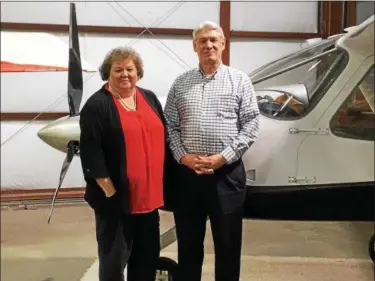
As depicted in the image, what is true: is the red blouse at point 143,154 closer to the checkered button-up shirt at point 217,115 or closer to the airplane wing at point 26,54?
the checkered button-up shirt at point 217,115

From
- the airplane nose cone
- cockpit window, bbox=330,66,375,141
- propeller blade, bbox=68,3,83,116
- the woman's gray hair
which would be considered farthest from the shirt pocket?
propeller blade, bbox=68,3,83,116

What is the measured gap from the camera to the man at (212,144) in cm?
199

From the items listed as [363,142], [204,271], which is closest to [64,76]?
[204,271]

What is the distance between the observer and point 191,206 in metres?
2.10

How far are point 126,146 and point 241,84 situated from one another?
0.54m

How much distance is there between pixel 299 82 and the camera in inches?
105

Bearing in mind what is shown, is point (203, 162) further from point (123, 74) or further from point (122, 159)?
point (123, 74)

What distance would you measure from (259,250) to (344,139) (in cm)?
177

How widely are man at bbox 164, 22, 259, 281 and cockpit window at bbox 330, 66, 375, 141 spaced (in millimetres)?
582

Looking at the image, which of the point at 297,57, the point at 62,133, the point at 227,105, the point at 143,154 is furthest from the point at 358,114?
the point at 62,133

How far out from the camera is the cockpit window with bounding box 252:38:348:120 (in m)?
2.48

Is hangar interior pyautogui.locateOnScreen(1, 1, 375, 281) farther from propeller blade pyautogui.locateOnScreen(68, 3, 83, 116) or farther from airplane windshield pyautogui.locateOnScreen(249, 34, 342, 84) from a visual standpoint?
propeller blade pyautogui.locateOnScreen(68, 3, 83, 116)

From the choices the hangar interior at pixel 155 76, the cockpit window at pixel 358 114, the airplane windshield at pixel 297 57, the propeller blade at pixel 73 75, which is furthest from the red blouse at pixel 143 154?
the hangar interior at pixel 155 76

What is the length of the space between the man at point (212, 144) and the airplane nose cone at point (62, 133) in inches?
24.4
